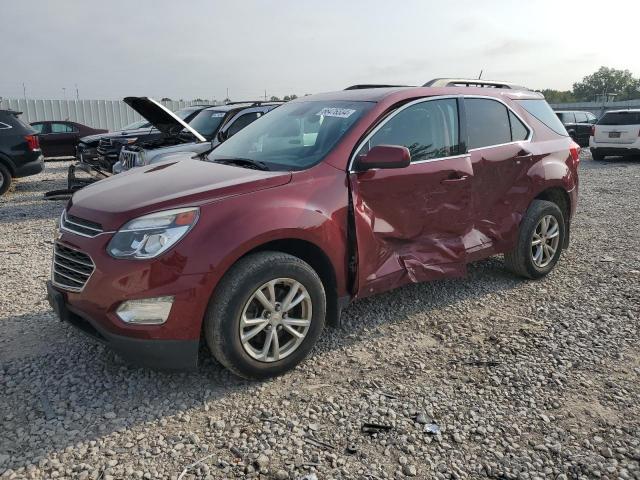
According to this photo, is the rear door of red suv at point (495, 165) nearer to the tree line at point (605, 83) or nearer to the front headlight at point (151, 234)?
the front headlight at point (151, 234)

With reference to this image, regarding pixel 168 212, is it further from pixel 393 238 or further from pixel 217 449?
pixel 393 238

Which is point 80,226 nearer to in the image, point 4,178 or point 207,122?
point 207,122

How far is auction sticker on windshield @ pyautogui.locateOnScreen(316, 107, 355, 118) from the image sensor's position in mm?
3878

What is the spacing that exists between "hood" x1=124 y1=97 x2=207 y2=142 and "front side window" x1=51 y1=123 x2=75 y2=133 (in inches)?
397

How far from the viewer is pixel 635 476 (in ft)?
8.20

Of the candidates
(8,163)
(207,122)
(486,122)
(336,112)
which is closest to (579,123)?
(207,122)

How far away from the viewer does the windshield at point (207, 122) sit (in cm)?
980

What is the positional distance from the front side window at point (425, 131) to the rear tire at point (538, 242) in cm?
122

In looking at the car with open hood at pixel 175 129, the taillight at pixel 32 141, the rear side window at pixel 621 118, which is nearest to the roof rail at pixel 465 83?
the car with open hood at pixel 175 129

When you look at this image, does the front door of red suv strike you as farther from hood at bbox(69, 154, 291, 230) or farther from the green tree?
the green tree

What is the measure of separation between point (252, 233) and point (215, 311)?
50 centimetres

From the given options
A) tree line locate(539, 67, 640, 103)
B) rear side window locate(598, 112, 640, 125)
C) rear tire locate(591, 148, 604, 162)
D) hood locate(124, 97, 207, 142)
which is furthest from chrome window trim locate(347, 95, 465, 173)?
tree line locate(539, 67, 640, 103)

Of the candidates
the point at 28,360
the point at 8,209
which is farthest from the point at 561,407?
the point at 8,209

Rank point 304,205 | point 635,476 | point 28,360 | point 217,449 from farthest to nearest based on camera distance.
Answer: point 28,360, point 304,205, point 217,449, point 635,476
